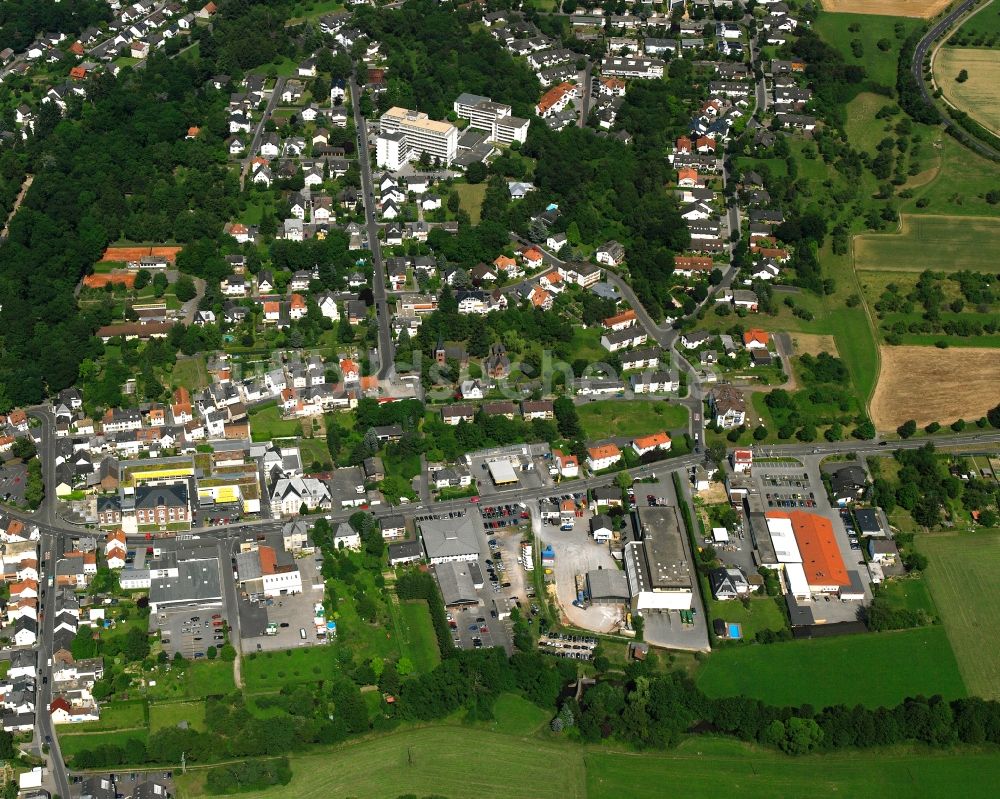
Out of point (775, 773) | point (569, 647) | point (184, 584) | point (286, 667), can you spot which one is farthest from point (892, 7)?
point (286, 667)

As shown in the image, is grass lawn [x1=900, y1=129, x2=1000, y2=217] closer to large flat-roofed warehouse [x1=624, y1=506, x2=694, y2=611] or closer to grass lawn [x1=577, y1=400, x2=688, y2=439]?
grass lawn [x1=577, y1=400, x2=688, y2=439]

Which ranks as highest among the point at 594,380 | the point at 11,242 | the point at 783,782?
the point at 11,242

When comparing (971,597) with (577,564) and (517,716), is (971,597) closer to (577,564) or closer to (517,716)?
(577,564)

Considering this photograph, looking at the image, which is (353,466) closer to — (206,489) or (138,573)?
(206,489)

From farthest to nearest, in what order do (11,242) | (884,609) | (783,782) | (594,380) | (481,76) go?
(481,76) → (11,242) → (594,380) → (884,609) → (783,782)

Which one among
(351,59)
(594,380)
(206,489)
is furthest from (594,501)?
(351,59)

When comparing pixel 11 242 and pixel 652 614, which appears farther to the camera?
pixel 11 242
